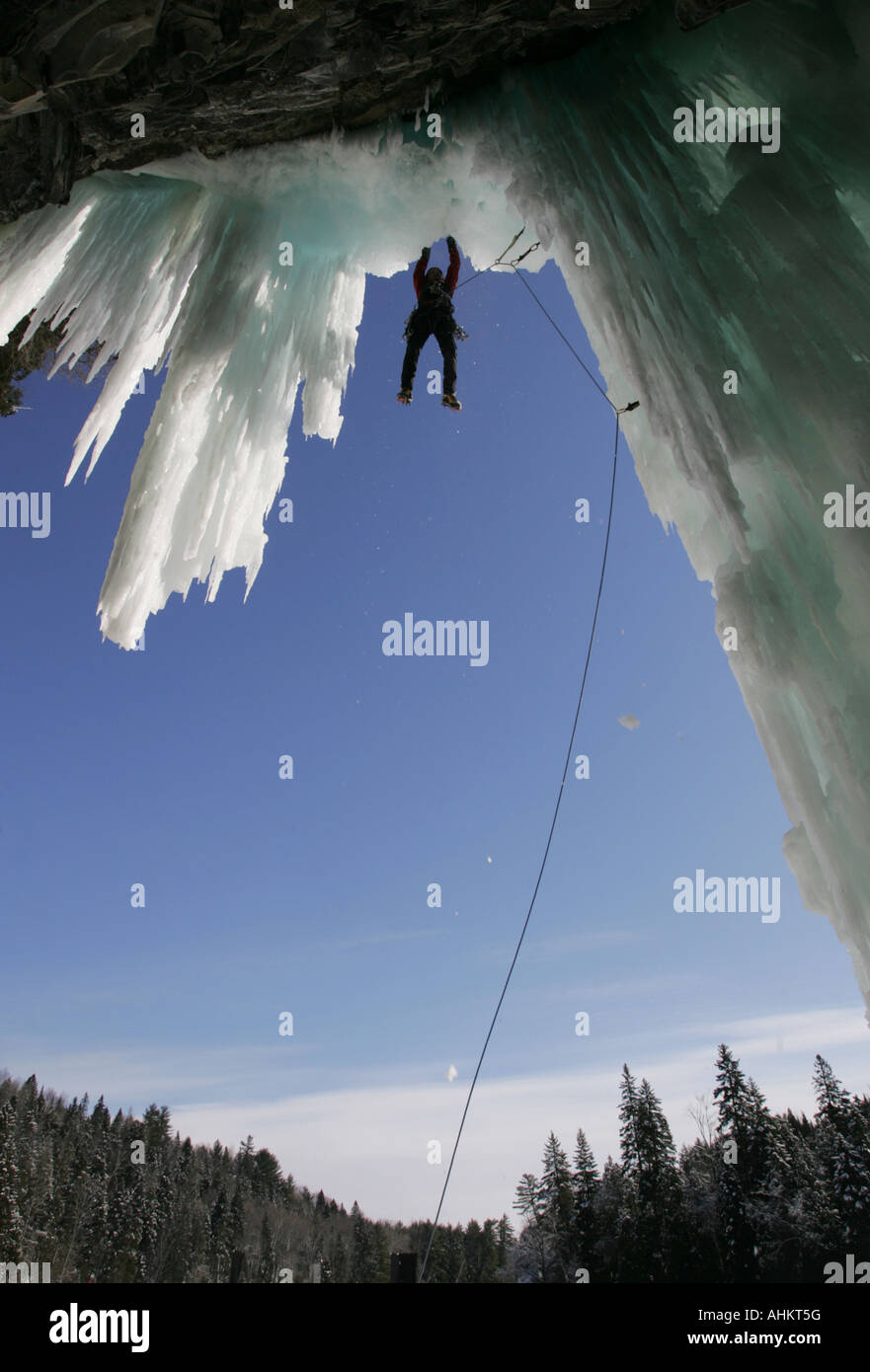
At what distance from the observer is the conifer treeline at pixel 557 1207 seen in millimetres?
27500

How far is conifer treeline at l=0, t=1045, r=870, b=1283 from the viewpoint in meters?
27.5

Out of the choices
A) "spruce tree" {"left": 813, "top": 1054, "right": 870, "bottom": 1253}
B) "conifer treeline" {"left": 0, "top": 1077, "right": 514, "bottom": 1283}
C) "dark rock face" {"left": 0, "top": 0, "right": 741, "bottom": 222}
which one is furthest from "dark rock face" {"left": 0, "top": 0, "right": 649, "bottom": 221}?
"spruce tree" {"left": 813, "top": 1054, "right": 870, "bottom": 1253}

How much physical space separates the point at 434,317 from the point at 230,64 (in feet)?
7.67

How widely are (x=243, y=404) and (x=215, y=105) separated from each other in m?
1.55

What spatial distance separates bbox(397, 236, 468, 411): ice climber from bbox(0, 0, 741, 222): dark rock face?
61.8 inches

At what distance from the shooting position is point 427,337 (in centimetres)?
560

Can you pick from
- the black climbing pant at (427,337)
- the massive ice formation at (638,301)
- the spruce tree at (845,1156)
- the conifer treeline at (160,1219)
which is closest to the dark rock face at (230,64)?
the massive ice formation at (638,301)

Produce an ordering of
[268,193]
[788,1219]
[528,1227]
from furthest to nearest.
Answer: [528,1227] → [788,1219] → [268,193]

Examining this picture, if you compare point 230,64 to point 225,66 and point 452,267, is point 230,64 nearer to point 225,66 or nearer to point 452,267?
point 225,66

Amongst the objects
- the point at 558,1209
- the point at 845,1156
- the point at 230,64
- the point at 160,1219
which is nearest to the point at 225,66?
the point at 230,64

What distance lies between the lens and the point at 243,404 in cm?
465
